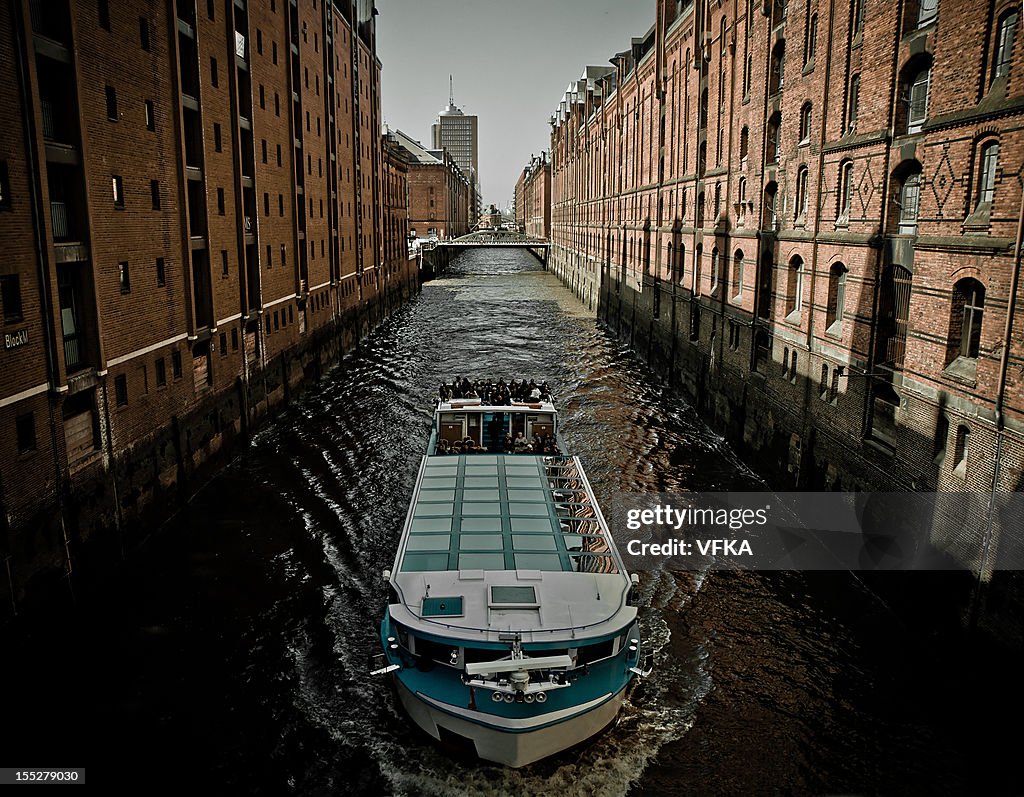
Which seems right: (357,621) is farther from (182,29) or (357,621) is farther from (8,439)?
(182,29)

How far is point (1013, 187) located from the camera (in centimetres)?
1173

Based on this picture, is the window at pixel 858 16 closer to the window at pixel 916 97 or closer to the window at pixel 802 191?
the window at pixel 916 97

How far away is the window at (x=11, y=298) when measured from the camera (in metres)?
13.0

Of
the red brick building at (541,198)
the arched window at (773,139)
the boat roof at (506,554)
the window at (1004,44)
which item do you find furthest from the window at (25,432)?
the red brick building at (541,198)

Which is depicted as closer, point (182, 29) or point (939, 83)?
point (939, 83)

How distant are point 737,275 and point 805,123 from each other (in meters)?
6.73

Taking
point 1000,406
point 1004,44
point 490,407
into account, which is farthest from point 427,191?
point 1000,406

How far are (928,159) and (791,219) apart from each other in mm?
7971

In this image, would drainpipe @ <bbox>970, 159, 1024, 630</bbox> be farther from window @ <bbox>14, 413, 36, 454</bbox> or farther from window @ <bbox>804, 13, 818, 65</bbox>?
window @ <bbox>14, 413, 36, 454</bbox>

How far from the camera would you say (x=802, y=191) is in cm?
2148

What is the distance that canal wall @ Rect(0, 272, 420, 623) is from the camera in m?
13.0

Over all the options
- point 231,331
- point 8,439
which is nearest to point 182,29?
point 231,331

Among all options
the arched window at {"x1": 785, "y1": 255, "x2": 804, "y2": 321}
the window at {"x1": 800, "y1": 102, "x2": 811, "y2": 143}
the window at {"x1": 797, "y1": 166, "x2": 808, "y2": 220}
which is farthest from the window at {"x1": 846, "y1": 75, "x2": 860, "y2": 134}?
the arched window at {"x1": 785, "y1": 255, "x2": 804, "y2": 321}

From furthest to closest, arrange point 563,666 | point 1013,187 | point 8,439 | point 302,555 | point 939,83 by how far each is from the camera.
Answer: point 302,555, point 939,83, point 8,439, point 1013,187, point 563,666
